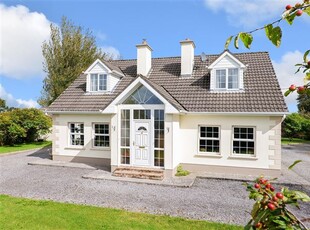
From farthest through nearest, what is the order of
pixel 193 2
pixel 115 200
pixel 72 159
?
pixel 72 159 → pixel 115 200 → pixel 193 2

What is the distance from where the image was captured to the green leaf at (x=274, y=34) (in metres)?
2.11

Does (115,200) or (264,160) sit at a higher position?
(264,160)

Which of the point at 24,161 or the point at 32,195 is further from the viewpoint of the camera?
the point at 24,161

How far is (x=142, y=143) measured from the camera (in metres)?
14.7

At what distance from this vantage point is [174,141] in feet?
46.6

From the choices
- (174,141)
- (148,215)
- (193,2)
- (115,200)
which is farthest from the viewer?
(174,141)

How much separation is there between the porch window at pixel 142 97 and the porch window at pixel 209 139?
3.47 m

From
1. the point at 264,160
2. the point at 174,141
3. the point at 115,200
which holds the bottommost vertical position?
the point at 115,200

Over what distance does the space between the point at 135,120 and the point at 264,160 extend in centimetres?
781

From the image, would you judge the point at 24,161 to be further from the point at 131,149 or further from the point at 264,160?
the point at 264,160

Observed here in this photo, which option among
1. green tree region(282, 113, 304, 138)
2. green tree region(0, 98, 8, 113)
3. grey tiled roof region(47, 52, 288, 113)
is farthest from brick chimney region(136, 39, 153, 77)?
green tree region(0, 98, 8, 113)

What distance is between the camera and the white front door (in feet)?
47.9

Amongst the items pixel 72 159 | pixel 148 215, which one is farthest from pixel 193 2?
pixel 72 159

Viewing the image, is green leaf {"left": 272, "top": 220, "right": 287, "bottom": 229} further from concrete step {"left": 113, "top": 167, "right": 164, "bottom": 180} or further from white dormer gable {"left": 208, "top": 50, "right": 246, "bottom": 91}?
white dormer gable {"left": 208, "top": 50, "right": 246, "bottom": 91}
